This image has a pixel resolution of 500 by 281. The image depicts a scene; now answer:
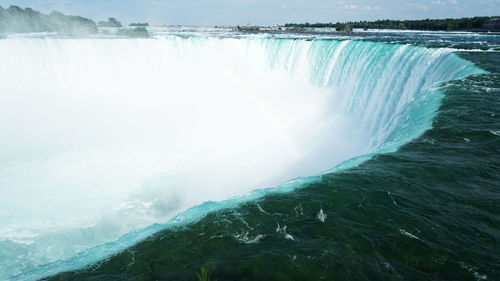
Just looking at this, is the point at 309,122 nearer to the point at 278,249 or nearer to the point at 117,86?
the point at 117,86

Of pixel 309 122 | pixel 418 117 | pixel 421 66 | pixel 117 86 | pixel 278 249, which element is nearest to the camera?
pixel 278 249

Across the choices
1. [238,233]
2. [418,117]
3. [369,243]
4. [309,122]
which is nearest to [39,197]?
[238,233]

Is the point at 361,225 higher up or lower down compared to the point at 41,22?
lower down

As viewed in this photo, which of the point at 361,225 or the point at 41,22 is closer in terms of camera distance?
the point at 361,225

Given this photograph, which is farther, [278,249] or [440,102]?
[440,102]

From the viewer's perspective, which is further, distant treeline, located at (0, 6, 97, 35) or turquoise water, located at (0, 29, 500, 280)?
distant treeline, located at (0, 6, 97, 35)

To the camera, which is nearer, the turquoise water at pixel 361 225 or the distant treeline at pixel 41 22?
the turquoise water at pixel 361 225

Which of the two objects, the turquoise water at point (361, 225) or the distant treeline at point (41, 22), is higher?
the distant treeline at point (41, 22)

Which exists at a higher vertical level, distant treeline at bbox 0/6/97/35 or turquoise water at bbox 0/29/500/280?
distant treeline at bbox 0/6/97/35
